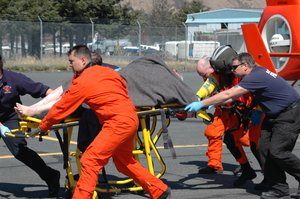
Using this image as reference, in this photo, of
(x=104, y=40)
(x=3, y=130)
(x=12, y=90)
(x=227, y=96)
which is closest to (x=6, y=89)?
(x=12, y=90)

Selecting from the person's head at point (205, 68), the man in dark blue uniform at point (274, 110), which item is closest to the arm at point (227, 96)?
the man in dark blue uniform at point (274, 110)

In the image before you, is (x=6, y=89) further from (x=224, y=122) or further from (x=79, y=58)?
(x=224, y=122)

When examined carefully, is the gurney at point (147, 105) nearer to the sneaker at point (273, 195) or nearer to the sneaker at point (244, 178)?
the sneaker at point (273, 195)

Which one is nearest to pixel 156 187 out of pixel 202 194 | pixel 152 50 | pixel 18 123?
pixel 202 194

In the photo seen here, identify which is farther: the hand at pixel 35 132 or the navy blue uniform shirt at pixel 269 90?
the navy blue uniform shirt at pixel 269 90

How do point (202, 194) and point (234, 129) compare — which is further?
point (234, 129)

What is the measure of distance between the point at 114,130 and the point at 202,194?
A: 207 cm

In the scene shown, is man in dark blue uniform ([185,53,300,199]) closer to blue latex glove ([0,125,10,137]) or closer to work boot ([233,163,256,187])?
work boot ([233,163,256,187])

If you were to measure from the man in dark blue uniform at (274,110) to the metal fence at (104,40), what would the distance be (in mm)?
26823

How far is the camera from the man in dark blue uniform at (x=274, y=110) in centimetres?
748

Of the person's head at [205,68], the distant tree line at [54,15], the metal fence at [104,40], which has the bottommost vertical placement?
the metal fence at [104,40]

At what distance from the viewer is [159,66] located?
7641 millimetres

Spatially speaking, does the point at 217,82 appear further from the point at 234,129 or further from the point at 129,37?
the point at 129,37

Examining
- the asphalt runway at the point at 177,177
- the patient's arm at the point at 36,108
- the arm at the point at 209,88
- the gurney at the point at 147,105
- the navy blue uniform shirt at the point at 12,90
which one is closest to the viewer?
the patient's arm at the point at 36,108
